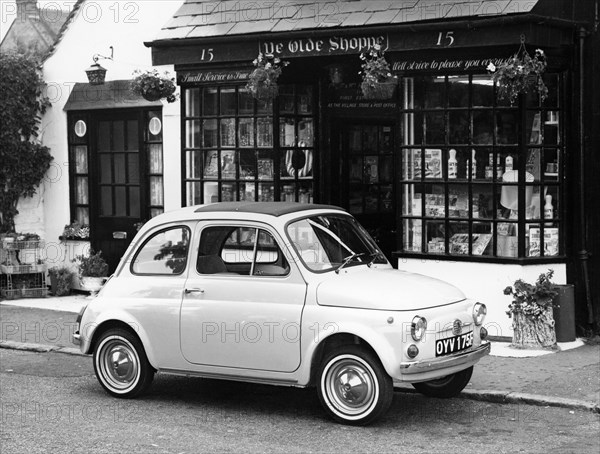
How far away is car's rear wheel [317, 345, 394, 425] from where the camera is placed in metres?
8.22

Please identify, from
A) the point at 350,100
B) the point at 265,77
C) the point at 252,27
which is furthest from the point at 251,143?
the point at 252,27

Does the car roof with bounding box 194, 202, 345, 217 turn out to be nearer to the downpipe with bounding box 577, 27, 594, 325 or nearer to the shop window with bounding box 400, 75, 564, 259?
the shop window with bounding box 400, 75, 564, 259

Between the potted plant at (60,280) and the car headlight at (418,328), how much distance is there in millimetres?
9033

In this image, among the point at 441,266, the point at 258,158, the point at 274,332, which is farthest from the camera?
the point at 258,158

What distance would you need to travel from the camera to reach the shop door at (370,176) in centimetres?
1426

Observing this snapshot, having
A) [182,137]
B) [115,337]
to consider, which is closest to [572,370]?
[115,337]

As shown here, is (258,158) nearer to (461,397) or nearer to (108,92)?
(108,92)

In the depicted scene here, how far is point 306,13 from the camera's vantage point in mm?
12859

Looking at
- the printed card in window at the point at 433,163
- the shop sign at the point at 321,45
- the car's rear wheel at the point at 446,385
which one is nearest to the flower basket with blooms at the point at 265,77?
the shop sign at the point at 321,45

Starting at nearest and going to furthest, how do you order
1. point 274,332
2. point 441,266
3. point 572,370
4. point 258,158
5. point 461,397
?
point 274,332
point 461,397
point 572,370
point 441,266
point 258,158

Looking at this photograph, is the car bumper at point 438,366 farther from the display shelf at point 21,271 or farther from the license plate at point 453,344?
the display shelf at point 21,271

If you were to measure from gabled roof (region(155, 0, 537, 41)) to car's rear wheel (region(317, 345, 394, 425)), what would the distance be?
468cm

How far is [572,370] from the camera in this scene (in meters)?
10.3

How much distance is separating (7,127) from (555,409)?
10.1 meters
